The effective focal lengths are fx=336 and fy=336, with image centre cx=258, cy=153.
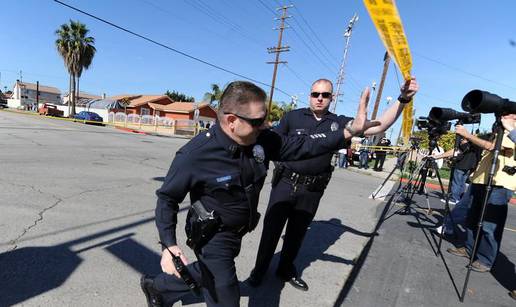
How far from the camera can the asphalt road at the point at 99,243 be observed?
271 cm

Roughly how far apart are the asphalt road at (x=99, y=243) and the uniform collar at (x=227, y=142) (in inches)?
58.2

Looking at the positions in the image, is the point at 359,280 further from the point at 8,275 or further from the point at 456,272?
the point at 8,275

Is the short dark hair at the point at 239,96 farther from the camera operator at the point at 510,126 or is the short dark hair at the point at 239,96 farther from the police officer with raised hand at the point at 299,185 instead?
the camera operator at the point at 510,126

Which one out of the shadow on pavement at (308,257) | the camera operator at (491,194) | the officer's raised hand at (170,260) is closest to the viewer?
the officer's raised hand at (170,260)

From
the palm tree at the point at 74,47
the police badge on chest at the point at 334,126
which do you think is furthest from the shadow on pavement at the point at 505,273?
the palm tree at the point at 74,47

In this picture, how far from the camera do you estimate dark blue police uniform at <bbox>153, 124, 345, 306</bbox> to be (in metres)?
1.85

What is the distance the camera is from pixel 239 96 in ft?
6.07

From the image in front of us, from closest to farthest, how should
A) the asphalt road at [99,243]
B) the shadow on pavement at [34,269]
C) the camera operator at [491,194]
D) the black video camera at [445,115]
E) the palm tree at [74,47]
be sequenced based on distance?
the shadow on pavement at [34,269], the asphalt road at [99,243], the black video camera at [445,115], the camera operator at [491,194], the palm tree at [74,47]

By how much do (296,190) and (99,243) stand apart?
7.15 feet

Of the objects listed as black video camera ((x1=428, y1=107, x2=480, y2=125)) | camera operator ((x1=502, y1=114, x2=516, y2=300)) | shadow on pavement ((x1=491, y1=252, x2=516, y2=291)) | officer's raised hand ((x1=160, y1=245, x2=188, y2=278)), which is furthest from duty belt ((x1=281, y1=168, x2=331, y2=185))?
shadow on pavement ((x1=491, y1=252, x2=516, y2=291))

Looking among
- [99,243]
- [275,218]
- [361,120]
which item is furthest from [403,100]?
[99,243]

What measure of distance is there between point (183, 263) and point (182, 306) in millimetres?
1013

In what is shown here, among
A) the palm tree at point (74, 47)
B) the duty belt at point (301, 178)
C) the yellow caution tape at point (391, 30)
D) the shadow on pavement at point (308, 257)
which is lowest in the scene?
the shadow on pavement at point (308, 257)

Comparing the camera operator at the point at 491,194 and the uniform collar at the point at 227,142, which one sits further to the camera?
the camera operator at the point at 491,194
